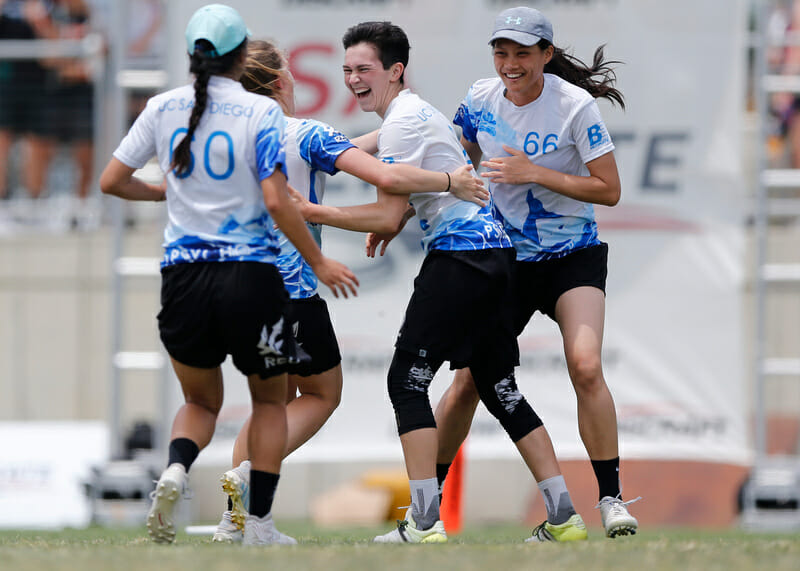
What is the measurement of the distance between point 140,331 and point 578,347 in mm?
5895

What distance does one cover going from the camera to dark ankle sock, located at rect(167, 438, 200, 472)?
3766 millimetres

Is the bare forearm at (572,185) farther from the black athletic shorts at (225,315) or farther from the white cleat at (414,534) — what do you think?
the white cleat at (414,534)

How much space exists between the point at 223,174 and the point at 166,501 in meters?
1.01

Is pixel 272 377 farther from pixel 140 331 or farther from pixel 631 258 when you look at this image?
pixel 140 331

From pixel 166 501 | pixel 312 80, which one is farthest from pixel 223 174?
A: pixel 312 80

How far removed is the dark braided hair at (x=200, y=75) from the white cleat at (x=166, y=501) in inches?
36.7

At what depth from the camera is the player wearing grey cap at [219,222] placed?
12.1ft

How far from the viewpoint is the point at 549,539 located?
4.38 meters

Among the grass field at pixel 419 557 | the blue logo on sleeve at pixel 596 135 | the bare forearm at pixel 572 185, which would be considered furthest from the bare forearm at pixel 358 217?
the grass field at pixel 419 557

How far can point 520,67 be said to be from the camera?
4.37 metres

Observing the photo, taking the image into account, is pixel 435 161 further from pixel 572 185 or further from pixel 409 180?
pixel 572 185

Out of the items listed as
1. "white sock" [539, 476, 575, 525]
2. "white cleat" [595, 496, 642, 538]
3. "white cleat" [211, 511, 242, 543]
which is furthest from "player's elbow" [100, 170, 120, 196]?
"white cleat" [595, 496, 642, 538]

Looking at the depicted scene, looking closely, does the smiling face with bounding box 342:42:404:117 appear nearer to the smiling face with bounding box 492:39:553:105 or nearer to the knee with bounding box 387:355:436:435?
the smiling face with bounding box 492:39:553:105

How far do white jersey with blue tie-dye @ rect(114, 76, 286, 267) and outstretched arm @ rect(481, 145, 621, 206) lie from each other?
1.02 m
